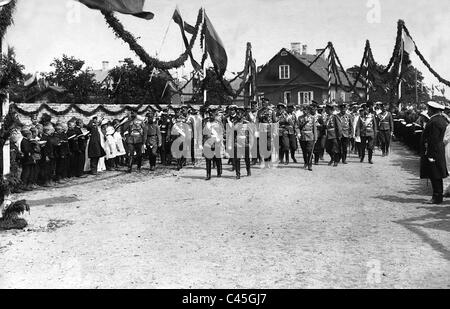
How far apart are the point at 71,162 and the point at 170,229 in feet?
24.3

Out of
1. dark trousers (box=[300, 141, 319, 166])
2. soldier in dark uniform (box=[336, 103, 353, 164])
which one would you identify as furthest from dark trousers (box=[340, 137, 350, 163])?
dark trousers (box=[300, 141, 319, 166])

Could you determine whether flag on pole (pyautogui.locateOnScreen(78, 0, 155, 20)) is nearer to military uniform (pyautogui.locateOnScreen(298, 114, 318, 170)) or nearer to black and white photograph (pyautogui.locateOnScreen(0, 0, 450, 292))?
black and white photograph (pyautogui.locateOnScreen(0, 0, 450, 292))

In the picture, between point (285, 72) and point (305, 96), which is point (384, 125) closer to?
point (305, 96)

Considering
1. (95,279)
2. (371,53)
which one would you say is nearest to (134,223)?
(95,279)

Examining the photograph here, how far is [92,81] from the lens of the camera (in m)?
43.4

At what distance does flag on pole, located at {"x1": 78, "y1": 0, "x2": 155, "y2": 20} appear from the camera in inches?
328

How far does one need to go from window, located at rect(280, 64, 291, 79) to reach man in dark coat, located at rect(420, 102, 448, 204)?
45.4 m

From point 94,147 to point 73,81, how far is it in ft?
101

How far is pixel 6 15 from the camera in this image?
7.59 m

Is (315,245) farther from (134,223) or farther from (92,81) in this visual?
(92,81)

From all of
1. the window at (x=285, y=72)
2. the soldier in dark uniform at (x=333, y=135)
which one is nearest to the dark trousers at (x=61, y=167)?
the soldier in dark uniform at (x=333, y=135)

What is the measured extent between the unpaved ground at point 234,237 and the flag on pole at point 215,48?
235 inches

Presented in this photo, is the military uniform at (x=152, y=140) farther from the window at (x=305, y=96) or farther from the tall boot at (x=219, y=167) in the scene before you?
the window at (x=305, y=96)

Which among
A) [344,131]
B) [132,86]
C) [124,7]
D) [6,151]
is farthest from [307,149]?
[132,86]
